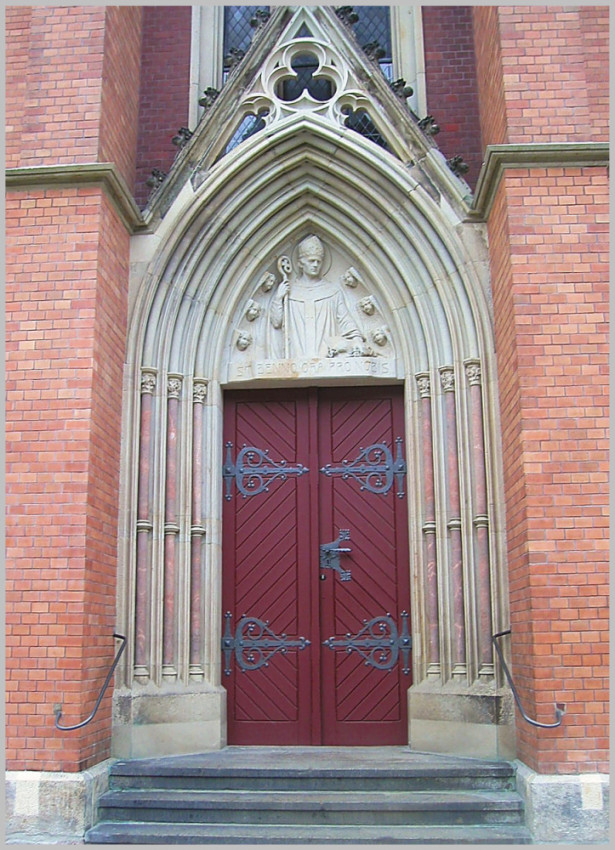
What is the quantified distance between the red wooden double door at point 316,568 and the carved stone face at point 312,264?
0.99 meters

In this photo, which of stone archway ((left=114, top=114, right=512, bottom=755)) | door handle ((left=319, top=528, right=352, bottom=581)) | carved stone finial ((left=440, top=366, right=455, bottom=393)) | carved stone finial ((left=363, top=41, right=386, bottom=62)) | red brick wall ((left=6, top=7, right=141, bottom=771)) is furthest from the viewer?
carved stone finial ((left=363, top=41, right=386, bottom=62))

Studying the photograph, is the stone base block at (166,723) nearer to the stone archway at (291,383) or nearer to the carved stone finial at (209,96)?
the stone archway at (291,383)

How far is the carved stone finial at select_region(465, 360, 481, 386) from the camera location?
6.53 m

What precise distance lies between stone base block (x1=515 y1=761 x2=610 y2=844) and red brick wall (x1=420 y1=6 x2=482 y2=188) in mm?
4653

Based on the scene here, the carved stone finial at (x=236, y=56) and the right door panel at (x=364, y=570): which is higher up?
the carved stone finial at (x=236, y=56)

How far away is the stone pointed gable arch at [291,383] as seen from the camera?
6285mm

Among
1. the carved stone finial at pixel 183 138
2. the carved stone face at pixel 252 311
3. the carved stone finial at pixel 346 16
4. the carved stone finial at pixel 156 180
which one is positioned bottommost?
the carved stone face at pixel 252 311

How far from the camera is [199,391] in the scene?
22.9 feet

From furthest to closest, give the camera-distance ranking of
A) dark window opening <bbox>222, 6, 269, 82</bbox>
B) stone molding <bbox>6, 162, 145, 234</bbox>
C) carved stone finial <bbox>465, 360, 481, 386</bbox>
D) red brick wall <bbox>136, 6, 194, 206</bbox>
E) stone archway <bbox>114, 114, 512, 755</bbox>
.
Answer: dark window opening <bbox>222, 6, 269, 82</bbox> < red brick wall <bbox>136, 6, 194, 206</bbox> < carved stone finial <bbox>465, 360, 481, 386</bbox> < stone archway <bbox>114, 114, 512, 755</bbox> < stone molding <bbox>6, 162, 145, 234</bbox>

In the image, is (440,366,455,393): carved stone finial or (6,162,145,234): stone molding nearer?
(6,162,145,234): stone molding

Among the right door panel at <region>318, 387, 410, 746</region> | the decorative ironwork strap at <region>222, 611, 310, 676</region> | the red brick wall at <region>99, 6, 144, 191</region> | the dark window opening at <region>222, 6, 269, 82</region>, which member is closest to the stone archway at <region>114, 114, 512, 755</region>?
the decorative ironwork strap at <region>222, 611, 310, 676</region>

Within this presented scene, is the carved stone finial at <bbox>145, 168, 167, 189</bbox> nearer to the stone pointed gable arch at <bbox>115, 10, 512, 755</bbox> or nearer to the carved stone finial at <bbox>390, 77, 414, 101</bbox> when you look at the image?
the stone pointed gable arch at <bbox>115, 10, 512, 755</bbox>

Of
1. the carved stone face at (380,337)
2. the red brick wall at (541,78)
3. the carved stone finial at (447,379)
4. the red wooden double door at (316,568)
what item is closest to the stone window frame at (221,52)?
the red brick wall at (541,78)

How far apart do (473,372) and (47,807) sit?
407 cm
